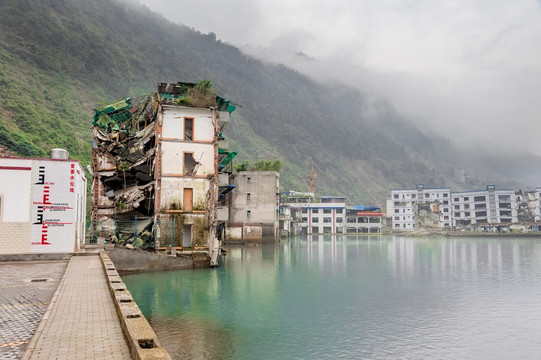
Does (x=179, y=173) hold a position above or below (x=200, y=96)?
below

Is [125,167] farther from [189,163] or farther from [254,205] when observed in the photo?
[254,205]

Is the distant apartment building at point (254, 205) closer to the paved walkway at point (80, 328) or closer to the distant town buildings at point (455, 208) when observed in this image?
the paved walkway at point (80, 328)

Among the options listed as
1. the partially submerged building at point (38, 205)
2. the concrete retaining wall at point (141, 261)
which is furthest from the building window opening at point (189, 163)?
the partially submerged building at point (38, 205)

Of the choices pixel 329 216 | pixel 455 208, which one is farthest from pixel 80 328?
pixel 455 208

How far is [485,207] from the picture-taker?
142m

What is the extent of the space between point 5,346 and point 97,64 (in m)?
142

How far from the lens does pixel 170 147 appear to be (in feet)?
121

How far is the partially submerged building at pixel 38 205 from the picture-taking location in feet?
89.4

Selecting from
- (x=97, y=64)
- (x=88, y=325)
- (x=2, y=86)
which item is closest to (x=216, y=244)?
(x=88, y=325)

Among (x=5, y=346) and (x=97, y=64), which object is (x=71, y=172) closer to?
(x=5, y=346)

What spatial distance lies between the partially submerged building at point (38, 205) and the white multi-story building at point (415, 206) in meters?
131

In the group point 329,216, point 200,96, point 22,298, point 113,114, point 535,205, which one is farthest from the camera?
point 535,205

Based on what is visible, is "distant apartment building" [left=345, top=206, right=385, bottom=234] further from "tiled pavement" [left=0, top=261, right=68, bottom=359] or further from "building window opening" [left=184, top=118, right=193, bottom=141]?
"tiled pavement" [left=0, top=261, right=68, bottom=359]

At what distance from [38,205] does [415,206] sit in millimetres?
134105
